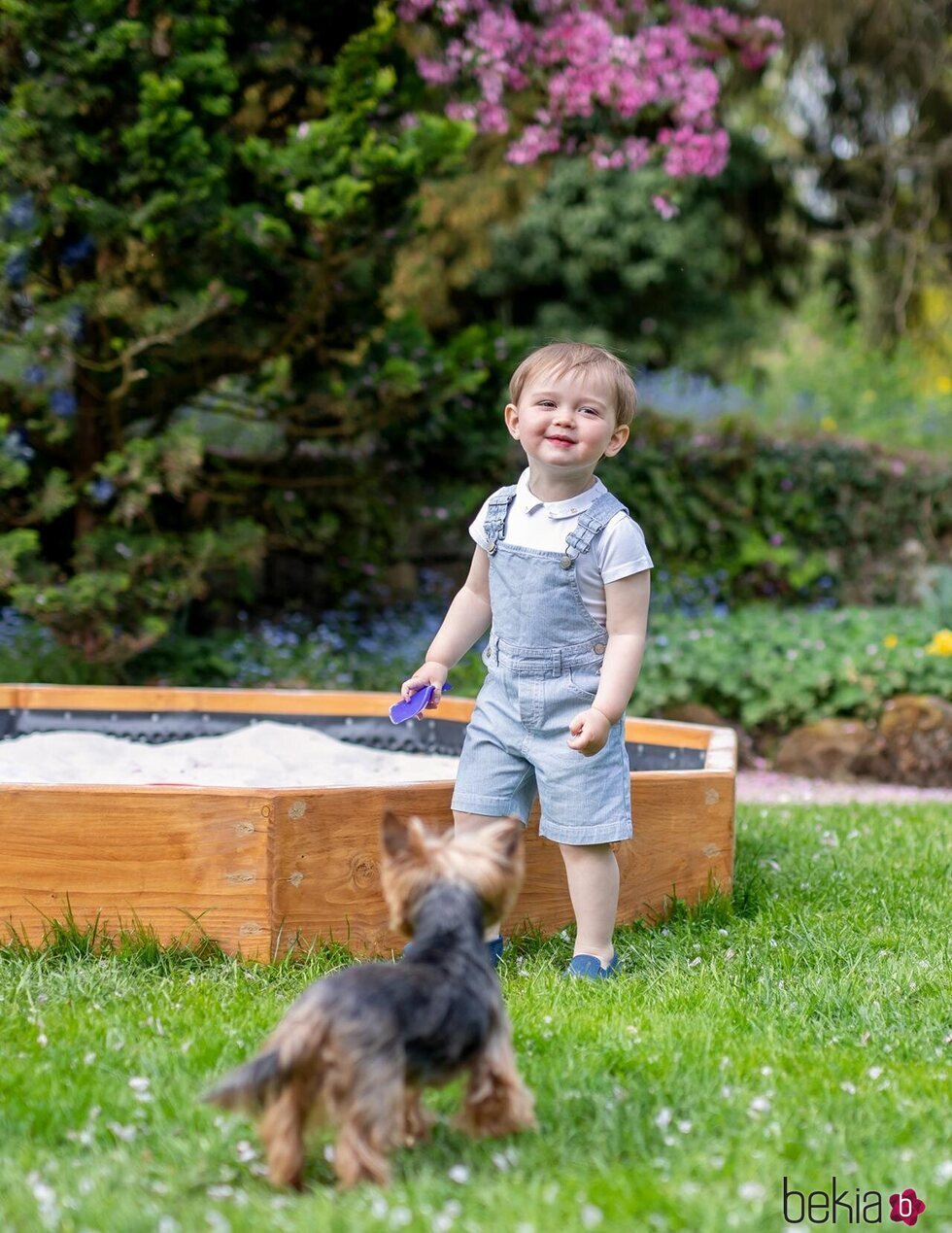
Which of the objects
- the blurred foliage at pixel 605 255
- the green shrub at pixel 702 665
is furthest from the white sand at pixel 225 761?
the blurred foliage at pixel 605 255

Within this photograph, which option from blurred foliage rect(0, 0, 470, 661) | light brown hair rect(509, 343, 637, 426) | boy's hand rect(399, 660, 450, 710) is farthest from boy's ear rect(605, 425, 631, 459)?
blurred foliage rect(0, 0, 470, 661)

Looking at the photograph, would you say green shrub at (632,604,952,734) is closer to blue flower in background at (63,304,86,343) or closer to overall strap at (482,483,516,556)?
blue flower in background at (63,304,86,343)

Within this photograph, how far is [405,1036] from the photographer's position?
182 centimetres

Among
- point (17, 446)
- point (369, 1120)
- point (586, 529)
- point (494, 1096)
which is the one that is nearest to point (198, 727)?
point (17, 446)

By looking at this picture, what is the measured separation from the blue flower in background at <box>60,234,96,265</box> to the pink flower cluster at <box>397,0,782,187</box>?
73.9 inches

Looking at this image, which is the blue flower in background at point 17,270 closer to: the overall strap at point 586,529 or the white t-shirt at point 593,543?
the white t-shirt at point 593,543

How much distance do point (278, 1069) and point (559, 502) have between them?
1.48m

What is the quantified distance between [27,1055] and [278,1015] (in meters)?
0.46

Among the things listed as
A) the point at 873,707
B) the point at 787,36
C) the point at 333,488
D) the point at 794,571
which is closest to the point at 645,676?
the point at 873,707

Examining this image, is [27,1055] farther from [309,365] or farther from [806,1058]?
[309,365]

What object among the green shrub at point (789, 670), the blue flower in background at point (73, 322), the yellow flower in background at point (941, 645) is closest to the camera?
the blue flower in background at point (73, 322)

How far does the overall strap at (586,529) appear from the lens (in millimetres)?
2803

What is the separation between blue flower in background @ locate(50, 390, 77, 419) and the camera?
19.5ft

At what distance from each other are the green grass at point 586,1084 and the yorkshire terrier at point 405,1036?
0.20 ft
